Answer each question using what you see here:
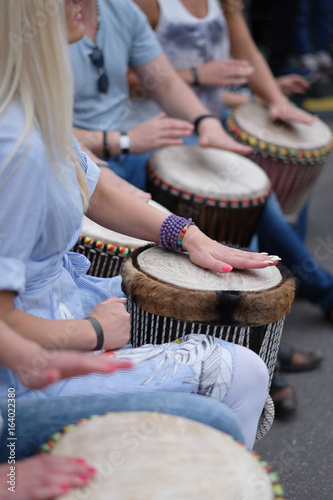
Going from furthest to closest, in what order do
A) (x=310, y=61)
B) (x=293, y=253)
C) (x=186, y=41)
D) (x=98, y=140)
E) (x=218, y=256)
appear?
1. (x=310, y=61)
2. (x=186, y=41)
3. (x=293, y=253)
4. (x=98, y=140)
5. (x=218, y=256)

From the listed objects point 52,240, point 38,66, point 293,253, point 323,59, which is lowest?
point 323,59

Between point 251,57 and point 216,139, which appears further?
point 251,57

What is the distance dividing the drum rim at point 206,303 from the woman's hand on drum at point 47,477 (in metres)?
0.43

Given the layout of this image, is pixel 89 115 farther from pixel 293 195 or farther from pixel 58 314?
pixel 58 314

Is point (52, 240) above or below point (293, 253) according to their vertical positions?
above

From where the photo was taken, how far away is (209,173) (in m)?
2.15

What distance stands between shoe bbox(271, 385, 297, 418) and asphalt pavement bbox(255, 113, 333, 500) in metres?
0.03

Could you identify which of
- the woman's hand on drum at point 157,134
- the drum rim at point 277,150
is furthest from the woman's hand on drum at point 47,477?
the drum rim at point 277,150

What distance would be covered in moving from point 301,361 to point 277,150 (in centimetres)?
83

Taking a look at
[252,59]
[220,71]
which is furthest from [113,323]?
[252,59]

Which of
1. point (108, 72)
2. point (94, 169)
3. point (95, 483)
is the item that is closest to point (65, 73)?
point (94, 169)

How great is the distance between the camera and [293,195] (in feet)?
9.25

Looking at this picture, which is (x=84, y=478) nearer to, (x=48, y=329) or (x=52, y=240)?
(x=48, y=329)

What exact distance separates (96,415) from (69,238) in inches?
12.3
